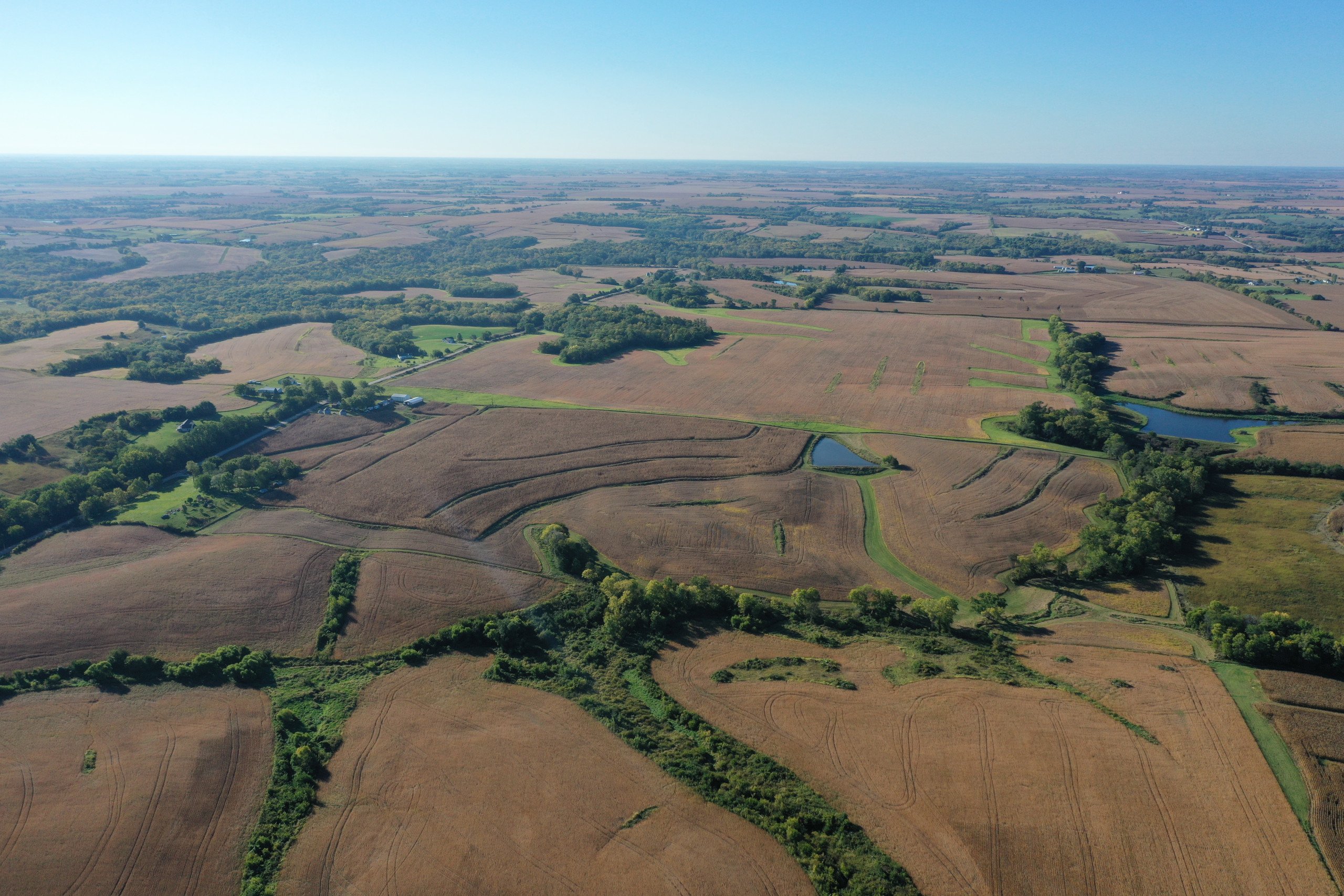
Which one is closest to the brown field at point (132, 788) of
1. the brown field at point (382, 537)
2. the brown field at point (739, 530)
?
the brown field at point (382, 537)

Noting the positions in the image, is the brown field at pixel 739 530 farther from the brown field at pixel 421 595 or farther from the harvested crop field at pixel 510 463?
the brown field at pixel 421 595

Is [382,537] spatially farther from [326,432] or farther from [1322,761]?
[1322,761]

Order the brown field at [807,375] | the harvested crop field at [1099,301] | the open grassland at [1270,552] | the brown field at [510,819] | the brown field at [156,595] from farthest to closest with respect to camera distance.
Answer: the harvested crop field at [1099,301] < the brown field at [807,375] < the open grassland at [1270,552] < the brown field at [156,595] < the brown field at [510,819]

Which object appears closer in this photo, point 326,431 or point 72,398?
point 326,431

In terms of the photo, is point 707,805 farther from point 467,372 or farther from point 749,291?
point 749,291

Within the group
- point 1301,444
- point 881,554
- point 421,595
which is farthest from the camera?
point 1301,444

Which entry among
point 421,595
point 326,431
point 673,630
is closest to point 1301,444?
point 673,630

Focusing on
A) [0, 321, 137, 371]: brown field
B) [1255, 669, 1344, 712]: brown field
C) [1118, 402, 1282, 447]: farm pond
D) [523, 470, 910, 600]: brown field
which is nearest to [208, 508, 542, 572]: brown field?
[523, 470, 910, 600]: brown field
